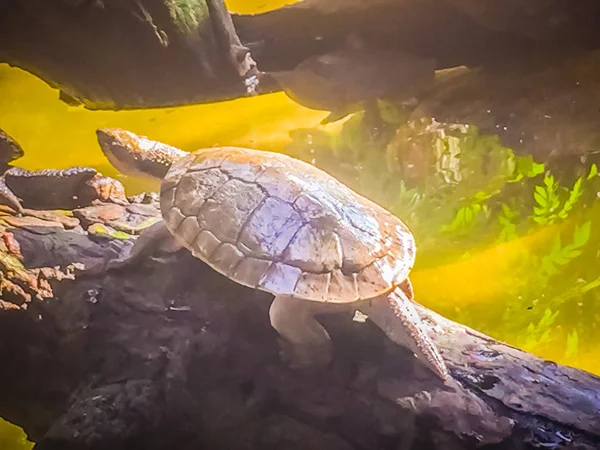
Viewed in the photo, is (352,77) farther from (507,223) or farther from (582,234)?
(582,234)

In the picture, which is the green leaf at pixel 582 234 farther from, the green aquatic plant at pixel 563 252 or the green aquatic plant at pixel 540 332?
the green aquatic plant at pixel 540 332

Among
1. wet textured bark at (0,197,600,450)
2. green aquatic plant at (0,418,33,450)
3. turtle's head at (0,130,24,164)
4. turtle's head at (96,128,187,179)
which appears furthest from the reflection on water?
green aquatic plant at (0,418,33,450)

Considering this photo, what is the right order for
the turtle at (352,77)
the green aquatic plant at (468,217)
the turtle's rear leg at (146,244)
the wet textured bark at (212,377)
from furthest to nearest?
1. the turtle at (352,77)
2. the green aquatic plant at (468,217)
3. the turtle's rear leg at (146,244)
4. the wet textured bark at (212,377)

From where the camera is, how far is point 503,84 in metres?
1.88

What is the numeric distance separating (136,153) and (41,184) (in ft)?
0.70

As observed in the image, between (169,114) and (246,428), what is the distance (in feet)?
2.53

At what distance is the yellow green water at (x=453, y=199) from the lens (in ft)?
4.16

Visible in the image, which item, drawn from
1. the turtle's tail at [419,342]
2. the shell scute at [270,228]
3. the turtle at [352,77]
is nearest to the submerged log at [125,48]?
the turtle at [352,77]

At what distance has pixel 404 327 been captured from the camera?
97 cm

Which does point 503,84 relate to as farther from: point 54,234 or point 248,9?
point 54,234

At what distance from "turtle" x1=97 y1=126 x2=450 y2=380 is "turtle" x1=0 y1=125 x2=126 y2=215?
10.9 inches

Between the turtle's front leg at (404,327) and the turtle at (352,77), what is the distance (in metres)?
0.80

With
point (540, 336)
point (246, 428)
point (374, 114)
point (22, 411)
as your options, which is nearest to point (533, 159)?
point (374, 114)

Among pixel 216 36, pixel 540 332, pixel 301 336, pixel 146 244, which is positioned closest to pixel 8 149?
pixel 146 244
